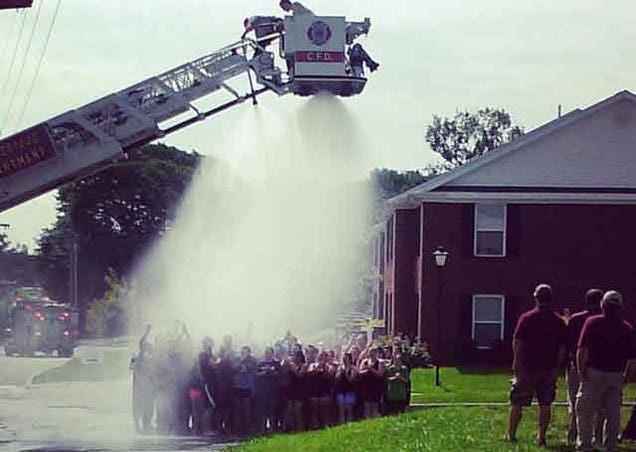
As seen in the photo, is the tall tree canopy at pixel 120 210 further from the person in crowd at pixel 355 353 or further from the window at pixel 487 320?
the person in crowd at pixel 355 353

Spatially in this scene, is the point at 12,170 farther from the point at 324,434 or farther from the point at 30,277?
the point at 30,277

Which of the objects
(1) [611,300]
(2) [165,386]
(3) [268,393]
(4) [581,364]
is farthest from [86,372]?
(1) [611,300]

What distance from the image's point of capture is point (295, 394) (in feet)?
69.3

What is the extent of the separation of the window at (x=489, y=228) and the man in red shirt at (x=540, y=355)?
910 inches

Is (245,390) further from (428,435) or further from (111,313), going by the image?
(111,313)

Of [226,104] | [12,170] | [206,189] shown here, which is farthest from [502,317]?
[12,170]

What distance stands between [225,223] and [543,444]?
79.2 feet

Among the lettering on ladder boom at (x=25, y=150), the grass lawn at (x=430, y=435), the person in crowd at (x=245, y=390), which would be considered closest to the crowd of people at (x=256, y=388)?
the person in crowd at (x=245, y=390)

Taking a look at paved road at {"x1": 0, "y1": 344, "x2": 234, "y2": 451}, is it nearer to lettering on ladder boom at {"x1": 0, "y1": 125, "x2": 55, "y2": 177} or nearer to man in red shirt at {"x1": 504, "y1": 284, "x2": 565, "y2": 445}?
lettering on ladder boom at {"x1": 0, "y1": 125, "x2": 55, "y2": 177}

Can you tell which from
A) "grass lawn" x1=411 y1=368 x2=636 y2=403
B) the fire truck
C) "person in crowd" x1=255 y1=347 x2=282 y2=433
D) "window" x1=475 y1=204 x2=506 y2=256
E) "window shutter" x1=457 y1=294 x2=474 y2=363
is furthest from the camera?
the fire truck

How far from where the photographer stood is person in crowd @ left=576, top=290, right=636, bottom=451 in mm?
13414

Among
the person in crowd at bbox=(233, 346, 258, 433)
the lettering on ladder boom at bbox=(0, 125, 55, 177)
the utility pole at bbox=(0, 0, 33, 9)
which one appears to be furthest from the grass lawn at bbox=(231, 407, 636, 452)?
the lettering on ladder boom at bbox=(0, 125, 55, 177)

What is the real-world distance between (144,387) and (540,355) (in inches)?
356

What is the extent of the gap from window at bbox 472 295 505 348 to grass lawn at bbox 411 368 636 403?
175 cm
